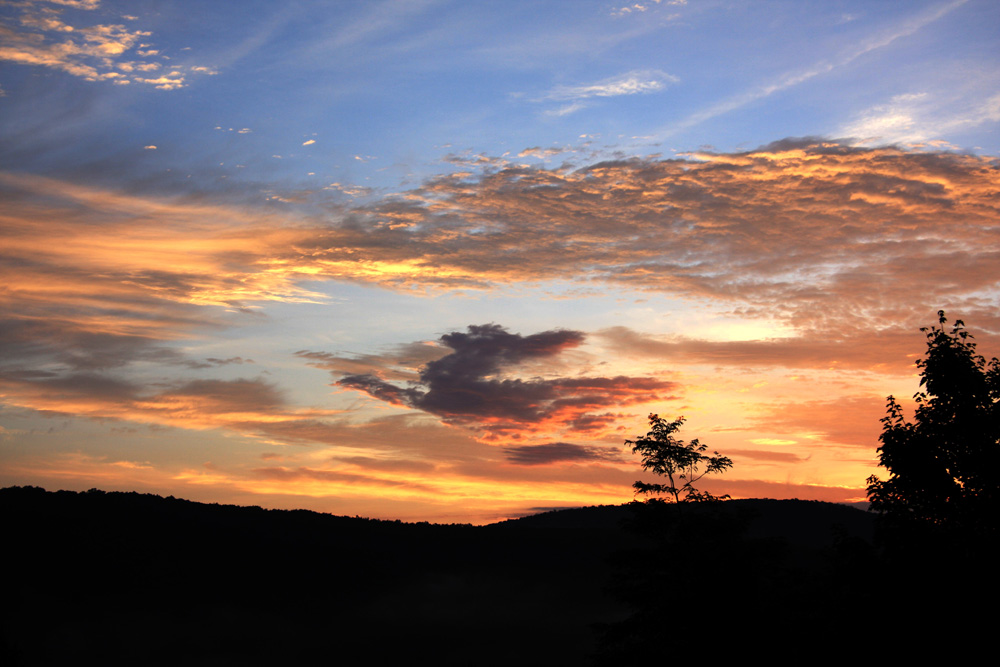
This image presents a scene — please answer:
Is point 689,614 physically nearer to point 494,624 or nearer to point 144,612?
point 494,624

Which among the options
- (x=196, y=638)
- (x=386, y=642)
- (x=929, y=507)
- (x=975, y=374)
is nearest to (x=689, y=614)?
(x=929, y=507)

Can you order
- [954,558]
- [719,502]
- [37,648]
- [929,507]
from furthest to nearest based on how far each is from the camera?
[37,648] < [719,502] < [929,507] < [954,558]

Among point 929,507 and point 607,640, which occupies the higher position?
point 929,507

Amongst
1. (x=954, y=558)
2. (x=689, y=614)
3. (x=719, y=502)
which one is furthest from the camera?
(x=719, y=502)

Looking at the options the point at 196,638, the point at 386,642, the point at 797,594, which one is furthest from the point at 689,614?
the point at 196,638

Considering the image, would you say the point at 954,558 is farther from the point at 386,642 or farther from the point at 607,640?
the point at 386,642

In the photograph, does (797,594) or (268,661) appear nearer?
(797,594)

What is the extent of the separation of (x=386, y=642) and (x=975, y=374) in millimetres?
179614

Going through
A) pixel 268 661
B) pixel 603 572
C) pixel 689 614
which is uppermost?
pixel 689 614

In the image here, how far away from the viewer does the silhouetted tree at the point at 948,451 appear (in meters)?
25.0

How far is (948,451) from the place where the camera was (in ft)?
86.3

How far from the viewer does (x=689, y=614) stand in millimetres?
29969

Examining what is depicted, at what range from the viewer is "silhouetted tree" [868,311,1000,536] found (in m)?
25.0

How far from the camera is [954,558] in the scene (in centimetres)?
2206
